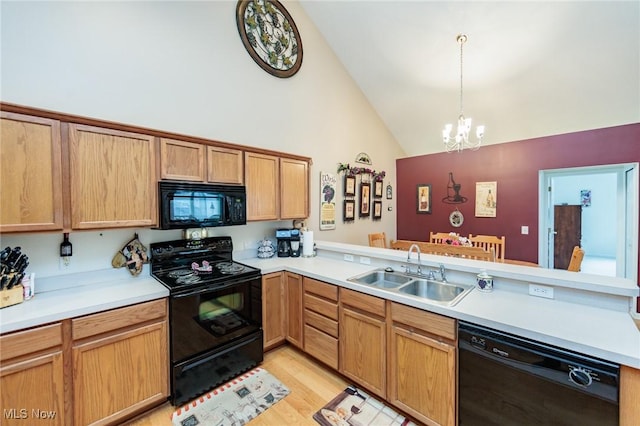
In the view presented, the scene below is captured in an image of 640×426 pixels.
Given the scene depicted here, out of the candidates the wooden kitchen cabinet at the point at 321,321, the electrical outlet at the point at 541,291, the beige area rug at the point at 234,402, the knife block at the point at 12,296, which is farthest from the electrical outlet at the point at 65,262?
the electrical outlet at the point at 541,291

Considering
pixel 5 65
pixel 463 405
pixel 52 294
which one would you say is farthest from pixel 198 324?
pixel 5 65

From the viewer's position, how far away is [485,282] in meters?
1.84

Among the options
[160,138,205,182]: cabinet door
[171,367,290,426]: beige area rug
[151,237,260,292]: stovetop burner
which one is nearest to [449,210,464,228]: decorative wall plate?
[151,237,260,292]: stovetop burner

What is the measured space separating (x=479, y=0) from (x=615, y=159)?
2777 mm

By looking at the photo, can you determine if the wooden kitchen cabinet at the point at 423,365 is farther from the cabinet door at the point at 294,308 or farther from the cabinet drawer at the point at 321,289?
the cabinet door at the point at 294,308

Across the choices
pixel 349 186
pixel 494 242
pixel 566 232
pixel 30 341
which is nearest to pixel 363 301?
pixel 30 341

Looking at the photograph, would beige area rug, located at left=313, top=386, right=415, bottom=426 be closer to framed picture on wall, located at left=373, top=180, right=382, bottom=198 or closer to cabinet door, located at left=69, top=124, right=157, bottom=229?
cabinet door, located at left=69, top=124, right=157, bottom=229

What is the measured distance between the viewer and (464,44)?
3.32 metres

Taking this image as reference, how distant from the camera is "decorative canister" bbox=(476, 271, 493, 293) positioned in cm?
183

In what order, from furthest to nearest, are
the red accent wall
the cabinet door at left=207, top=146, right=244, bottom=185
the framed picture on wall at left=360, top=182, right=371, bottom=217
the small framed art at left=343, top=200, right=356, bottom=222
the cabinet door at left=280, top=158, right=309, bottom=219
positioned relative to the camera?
the framed picture on wall at left=360, top=182, right=371, bottom=217 → the small framed art at left=343, top=200, right=356, bottom=222 → the red accent wall → the cabinet door at left=280, top=158, right=309, bottom=219 → the cabinet door at left=207, top=146, right=244, bottom=185

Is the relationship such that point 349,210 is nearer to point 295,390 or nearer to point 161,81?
point 295,390

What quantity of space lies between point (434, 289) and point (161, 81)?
9.86 ft

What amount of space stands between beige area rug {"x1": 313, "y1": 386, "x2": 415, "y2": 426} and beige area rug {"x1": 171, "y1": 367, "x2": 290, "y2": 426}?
0.38 metres

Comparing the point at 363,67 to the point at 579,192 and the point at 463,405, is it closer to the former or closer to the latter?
the point at 463,405
